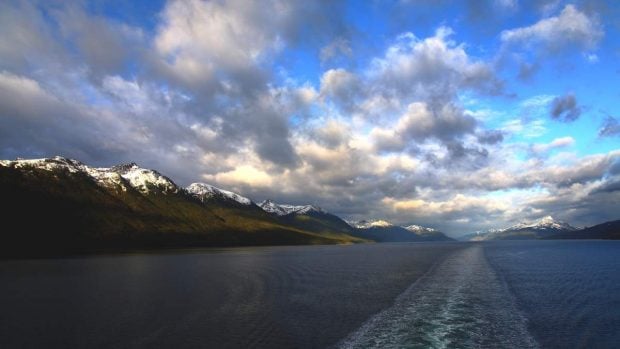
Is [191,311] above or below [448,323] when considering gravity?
above

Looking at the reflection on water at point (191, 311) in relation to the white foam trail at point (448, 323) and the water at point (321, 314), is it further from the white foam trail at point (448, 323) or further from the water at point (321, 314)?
the white foam trail at point (448, 323)

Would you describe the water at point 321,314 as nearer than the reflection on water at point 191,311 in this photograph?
Yes

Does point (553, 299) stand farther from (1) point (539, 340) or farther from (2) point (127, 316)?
(2) point (127, 316)

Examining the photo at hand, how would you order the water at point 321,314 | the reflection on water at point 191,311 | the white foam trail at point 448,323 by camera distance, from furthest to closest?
the reflection on water at point 191,311 → the water at point 321,314 → the white foam trail at point 448,323

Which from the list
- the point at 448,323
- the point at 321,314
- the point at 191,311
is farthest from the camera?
the point at 191,311

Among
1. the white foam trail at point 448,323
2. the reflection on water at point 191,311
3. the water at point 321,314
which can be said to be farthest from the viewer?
the reflection on water at point 191,311

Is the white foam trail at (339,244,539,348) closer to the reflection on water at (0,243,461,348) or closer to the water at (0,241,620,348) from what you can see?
the water at (0,241,620,348)

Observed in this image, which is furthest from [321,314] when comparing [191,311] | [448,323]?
[191,311]

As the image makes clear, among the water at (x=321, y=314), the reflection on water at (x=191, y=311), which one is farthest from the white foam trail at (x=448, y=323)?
the reflection on water at (x=191, y=311)

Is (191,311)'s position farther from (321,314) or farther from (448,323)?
(448,323)

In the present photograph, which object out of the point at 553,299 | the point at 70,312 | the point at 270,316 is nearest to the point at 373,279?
the point at 553,299
